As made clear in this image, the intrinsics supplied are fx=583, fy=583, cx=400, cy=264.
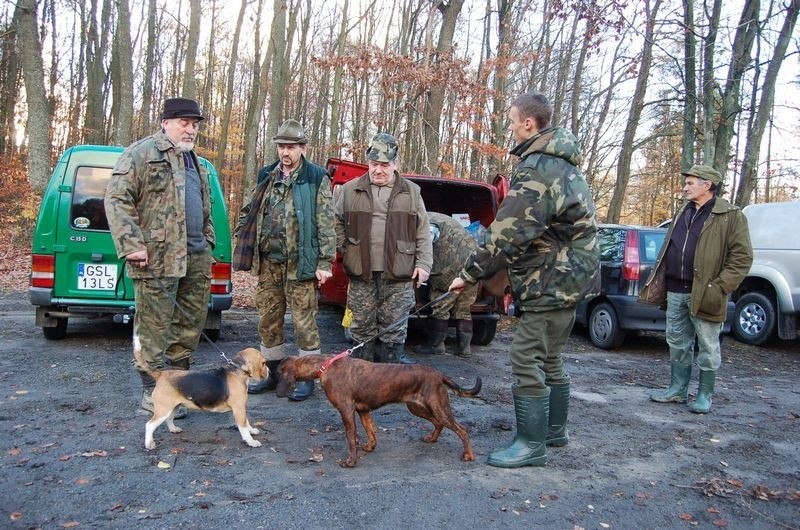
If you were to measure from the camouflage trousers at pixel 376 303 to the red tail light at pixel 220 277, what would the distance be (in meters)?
2.07

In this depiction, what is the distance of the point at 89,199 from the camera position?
609 cm

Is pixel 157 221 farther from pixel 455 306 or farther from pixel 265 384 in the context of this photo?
pixel 455 306

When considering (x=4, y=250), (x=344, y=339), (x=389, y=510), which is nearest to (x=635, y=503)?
(x=389, y=510)

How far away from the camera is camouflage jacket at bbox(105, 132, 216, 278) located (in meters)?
4.02

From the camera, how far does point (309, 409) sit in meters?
4.59

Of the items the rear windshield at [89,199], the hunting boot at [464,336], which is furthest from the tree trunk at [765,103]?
the rear windshield at [89,199]

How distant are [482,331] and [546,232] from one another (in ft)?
13.7

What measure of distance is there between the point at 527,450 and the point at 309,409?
1.80 m

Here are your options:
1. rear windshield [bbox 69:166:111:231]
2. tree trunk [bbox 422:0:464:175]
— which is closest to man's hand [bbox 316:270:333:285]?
rear windshield [bbox 69:166:111:231]

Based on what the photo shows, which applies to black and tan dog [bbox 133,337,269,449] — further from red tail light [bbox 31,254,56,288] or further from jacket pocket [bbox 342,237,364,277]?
red tail light [bbox 31,254,56,288]

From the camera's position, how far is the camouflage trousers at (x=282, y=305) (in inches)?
185

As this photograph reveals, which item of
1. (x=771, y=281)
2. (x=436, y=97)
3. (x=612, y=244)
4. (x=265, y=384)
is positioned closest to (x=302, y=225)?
(x=265, y=384)

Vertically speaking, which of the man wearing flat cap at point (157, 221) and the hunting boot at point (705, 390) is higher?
the man wearing flat cap at point (157, 221)

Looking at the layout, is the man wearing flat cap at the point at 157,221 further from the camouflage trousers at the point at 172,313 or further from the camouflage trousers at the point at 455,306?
the camouflage trousers at the point at 455,306
